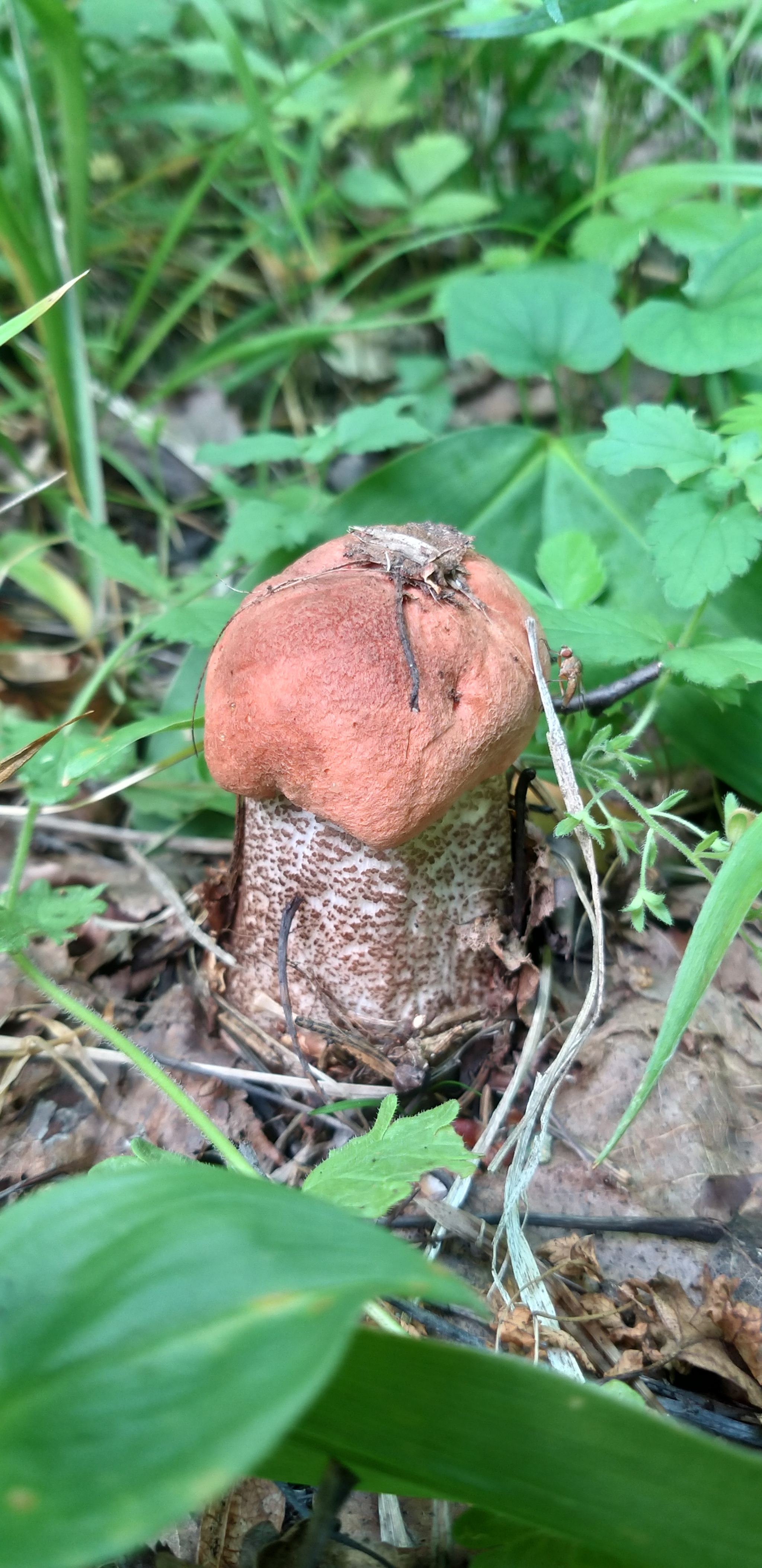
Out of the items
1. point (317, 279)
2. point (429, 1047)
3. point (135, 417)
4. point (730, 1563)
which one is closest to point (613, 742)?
point (429, 1047)

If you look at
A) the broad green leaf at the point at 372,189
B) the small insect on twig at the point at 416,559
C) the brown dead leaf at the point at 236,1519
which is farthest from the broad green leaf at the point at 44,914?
the broad green leaf at the point at 372,189

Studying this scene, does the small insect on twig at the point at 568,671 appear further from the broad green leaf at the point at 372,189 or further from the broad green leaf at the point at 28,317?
the broad green leaf at the point at 372,189

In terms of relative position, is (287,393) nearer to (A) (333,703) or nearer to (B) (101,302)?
(B) (101,302)

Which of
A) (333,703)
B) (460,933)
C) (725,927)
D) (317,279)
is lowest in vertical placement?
(460,933)

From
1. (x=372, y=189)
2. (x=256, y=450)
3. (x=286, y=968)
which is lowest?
(x=286, y=968)

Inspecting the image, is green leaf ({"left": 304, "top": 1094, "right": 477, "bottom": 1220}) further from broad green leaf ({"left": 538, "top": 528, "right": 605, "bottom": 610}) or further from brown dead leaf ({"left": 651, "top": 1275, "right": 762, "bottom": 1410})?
broad green leaf ({"left": 538, "top": 528, "right": 605, "bottom": 610})

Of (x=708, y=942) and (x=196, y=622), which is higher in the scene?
(x=196, y=622)

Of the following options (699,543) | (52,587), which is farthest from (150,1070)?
(52,587)

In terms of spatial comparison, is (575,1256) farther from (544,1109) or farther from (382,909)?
(382,909)
